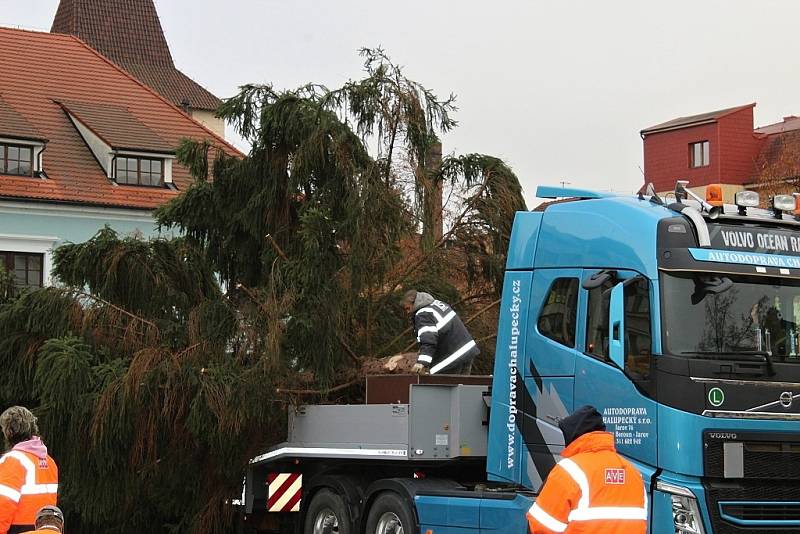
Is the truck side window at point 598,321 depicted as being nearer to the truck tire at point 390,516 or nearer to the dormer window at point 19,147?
the truck tire at point 390,516

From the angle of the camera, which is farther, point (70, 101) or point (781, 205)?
point (70, 101)

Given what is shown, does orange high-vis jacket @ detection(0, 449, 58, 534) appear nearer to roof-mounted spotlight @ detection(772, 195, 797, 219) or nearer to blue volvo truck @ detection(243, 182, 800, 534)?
blue volvo truck @ detection(243, 182, 800, 534)

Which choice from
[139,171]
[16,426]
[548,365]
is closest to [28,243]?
[139,171]

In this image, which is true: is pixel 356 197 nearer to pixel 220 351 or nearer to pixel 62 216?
pixel 220 351

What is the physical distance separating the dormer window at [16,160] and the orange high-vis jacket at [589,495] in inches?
1092

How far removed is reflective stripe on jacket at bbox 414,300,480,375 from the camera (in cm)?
1225

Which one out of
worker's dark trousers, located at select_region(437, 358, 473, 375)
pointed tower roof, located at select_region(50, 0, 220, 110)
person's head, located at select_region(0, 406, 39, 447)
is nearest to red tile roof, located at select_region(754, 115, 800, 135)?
pointed tower roof, located at select_region(50, 0, 220, 110)

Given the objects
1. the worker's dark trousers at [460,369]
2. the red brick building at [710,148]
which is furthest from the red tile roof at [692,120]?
the worker's dark trousers at [460,369]

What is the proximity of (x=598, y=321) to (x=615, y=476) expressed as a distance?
11.1 ft

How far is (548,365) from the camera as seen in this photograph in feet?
34.3

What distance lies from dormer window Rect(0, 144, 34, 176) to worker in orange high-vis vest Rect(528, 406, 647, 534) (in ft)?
90.9

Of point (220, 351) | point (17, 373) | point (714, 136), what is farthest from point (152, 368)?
point (714, 136)

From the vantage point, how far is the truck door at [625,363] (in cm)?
958

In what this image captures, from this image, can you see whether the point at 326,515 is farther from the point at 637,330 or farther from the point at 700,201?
the point at 700,201
